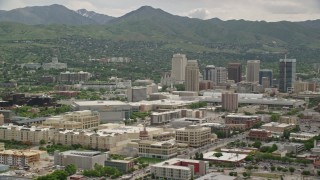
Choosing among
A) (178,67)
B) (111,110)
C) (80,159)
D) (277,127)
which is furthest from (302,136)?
(178,67)

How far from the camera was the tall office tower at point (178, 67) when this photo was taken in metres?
78.7

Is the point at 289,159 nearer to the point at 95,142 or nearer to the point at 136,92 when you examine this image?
the point at 95,142

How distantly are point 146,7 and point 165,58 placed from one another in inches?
Result: 3658

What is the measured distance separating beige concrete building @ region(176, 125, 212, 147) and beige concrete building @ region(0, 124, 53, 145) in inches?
304

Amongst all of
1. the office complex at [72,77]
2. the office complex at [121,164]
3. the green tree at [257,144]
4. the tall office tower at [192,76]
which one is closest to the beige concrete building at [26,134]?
the office complex at [121,164]

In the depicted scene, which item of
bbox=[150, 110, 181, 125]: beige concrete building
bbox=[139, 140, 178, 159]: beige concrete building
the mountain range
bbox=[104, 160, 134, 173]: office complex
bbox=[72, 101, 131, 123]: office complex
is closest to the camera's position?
bbox=[104, 160, 134, 173]: office complex

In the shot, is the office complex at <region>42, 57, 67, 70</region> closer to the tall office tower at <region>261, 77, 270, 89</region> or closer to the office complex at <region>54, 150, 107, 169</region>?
the tall office tower at <region>261, 77, 270, 89</region>

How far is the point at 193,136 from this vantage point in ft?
118

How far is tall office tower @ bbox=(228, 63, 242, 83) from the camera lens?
78812 millimetres

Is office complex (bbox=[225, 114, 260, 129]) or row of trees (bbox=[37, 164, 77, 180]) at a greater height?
office complex (bbox=[225, 114, 260, 129])

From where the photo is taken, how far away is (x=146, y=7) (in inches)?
7771

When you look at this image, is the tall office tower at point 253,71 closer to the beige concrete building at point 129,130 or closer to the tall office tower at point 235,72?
the tall office tower at point 235,72

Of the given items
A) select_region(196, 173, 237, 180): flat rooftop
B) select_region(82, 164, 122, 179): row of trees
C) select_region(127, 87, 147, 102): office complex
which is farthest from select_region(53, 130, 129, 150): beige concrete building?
select_region(127, 87, 147, 102): office complex

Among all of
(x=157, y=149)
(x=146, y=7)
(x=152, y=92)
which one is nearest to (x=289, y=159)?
(x=157, y=149)
